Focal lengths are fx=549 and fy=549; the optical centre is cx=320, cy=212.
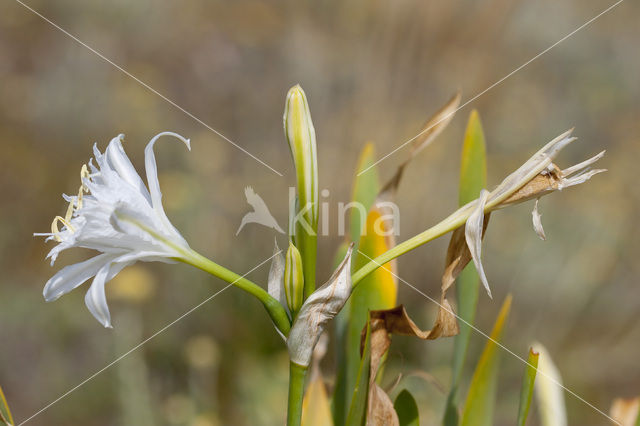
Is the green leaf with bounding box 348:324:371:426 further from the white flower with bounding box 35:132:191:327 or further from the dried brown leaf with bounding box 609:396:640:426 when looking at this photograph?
the dried brown leaf with bounding box 609:396:640:426

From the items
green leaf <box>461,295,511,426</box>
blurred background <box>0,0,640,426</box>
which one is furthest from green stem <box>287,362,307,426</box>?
blurred background <box>0,0,640,426</box>

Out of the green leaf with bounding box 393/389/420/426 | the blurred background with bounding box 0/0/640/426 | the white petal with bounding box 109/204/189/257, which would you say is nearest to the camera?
the white petal with bounding box 109/204/189/257

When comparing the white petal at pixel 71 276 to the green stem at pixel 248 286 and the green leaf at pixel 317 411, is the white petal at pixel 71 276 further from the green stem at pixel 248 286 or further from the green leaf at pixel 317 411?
the green leaf at pixel 317 411

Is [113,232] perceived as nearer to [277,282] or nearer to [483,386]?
[277,282]

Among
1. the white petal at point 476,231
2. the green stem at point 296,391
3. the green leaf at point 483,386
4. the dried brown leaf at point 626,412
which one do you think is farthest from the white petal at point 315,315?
the dried brown leaf at point 626,412

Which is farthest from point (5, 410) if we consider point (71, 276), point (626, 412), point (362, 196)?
point (626, 412)
